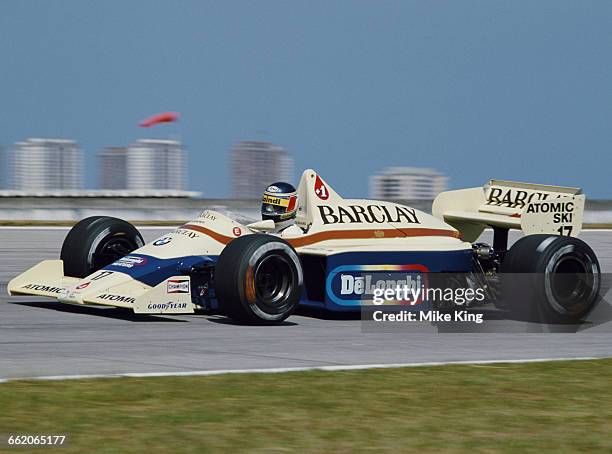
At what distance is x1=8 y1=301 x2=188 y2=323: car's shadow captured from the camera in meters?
11.6

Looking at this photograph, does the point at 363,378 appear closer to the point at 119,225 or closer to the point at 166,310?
the point at 166,310

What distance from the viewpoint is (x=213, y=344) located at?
32.3 feet

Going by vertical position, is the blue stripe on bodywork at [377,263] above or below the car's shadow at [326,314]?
above

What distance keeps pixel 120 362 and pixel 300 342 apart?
1.91 m

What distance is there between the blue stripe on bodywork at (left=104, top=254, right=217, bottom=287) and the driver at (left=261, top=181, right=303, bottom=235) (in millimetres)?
1357

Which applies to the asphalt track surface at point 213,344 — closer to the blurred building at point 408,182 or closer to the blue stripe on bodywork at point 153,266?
the blue stripe on bodywork at point 153,266

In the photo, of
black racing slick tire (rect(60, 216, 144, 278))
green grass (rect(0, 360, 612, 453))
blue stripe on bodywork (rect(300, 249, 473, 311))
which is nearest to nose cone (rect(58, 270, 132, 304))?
black racing slick tire (rect(60, 216, 144, 278))

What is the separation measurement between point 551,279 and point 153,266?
374cm

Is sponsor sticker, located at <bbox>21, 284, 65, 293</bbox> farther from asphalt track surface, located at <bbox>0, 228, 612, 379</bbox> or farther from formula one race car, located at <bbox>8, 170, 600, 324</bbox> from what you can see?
asphalt track surface, located at <bbox>0, 228, 612, 379</bbox>

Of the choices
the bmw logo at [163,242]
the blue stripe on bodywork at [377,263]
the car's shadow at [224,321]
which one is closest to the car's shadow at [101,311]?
the car's shadow at [224,321]

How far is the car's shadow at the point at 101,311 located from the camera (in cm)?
1159

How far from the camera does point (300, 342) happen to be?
10156 millimetres

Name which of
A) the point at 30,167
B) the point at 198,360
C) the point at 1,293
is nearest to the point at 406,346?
the point at 198,360

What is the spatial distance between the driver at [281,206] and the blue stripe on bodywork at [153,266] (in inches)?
53.4
